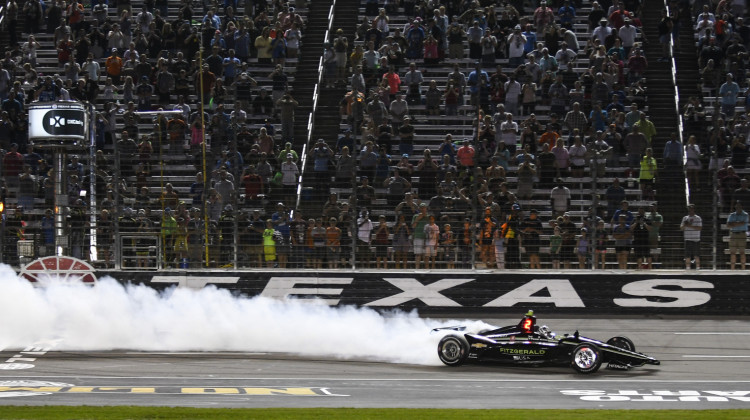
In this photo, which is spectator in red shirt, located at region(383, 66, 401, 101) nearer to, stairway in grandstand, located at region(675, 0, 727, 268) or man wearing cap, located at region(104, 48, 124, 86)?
stairway in grandstand, located at region(675, 0, 727, 268)

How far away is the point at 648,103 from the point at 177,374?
645 inches

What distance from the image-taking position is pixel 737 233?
77.2 ft

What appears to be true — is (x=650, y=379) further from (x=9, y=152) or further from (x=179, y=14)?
(x=179, y=14)

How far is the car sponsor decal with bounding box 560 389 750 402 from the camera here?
1639 centimetres

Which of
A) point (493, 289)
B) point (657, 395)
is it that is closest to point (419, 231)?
point (493, 289)

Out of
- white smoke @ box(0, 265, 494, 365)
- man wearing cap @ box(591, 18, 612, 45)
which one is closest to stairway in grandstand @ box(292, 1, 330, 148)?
man wearing cap @ box(591, 18, 612, 45)

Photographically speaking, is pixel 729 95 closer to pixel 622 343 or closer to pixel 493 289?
pixel 493 289

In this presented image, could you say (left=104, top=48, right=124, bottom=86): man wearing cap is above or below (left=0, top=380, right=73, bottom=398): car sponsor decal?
above

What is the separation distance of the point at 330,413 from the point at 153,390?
10.4 ft

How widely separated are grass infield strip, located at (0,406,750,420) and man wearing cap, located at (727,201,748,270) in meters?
8.72

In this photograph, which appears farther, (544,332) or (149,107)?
(149,107)

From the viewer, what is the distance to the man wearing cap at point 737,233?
2345cm

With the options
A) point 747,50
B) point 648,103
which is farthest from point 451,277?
→ point 747,50

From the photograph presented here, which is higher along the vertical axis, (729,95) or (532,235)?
(729,95)
